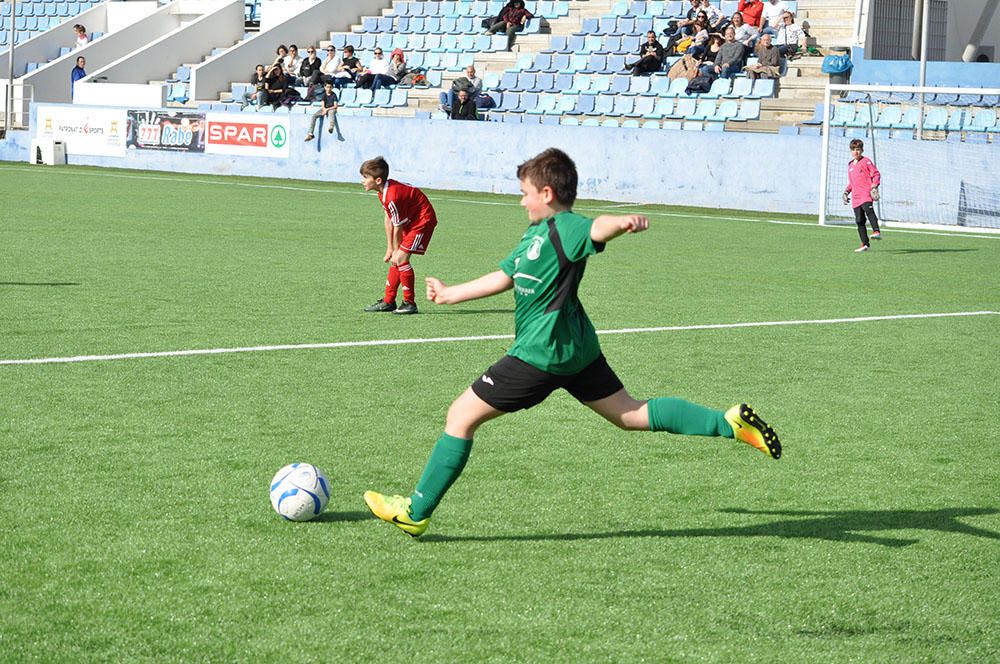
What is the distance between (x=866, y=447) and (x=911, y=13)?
1036 inches

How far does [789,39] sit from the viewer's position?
2948cm

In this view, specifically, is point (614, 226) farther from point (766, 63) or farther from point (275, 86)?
point (275, 86)

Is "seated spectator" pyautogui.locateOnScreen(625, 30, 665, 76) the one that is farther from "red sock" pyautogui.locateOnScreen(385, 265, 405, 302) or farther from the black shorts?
the black shorts

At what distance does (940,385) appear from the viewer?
28.1ft

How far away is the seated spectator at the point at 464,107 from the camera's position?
96.6 ft

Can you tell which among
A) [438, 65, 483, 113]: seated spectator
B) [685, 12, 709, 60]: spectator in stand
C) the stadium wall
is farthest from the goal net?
[438, 65, 483, 113]: seated spectator


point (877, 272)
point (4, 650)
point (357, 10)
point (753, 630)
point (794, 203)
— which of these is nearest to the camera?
point (4, 650)

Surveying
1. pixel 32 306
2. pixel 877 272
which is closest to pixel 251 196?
pixel 877 272

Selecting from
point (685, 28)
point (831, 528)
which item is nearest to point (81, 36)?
point (685, 28)

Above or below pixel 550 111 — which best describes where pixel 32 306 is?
below

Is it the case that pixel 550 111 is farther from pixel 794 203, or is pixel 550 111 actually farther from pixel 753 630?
pixel 753 630

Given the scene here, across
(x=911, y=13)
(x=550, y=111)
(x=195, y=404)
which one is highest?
(x=911, y=13)

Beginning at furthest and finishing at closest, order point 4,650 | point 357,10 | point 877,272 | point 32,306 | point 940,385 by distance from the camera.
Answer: point 357,10, point 877,272, point 32,306, point 940,385, point 4,650

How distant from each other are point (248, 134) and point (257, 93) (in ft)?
8.23
